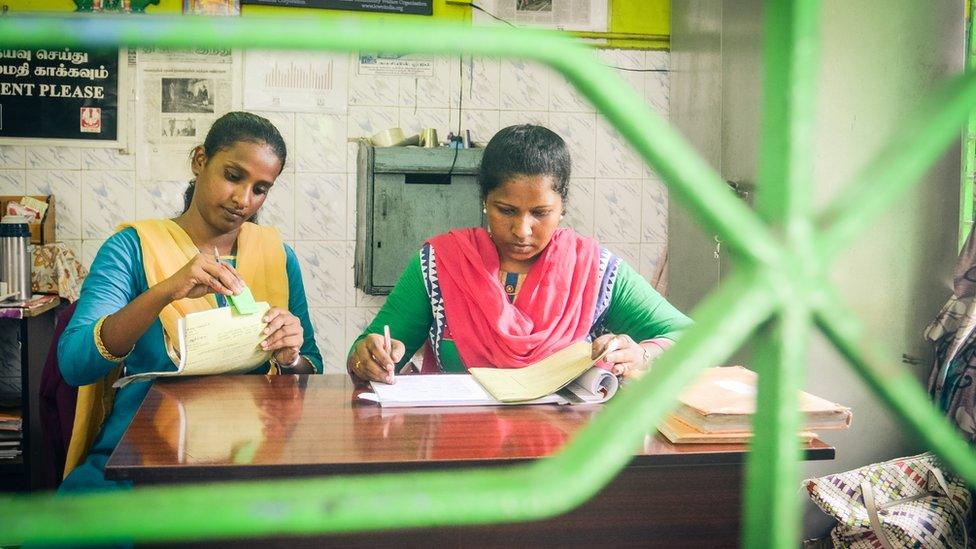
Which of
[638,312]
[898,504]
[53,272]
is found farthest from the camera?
[53,272]

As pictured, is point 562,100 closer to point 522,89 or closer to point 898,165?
point 522,89

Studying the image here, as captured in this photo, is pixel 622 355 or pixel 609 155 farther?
pixel 609 155

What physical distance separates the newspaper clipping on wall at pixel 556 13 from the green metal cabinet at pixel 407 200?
821 mm

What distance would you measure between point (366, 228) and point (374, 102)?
25.2 inches

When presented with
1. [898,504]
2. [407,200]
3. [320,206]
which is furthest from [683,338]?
[320,206]

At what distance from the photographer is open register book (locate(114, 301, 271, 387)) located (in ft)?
5.60

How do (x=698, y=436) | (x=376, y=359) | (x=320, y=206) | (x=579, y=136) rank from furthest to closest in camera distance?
(x=579, y=136) → (x=320, y=206) → (x=376, y=359) → (x=698, y=436)

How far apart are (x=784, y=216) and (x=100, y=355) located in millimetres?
1793

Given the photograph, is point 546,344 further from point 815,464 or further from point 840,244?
point 840,244

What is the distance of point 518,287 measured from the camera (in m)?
2.20

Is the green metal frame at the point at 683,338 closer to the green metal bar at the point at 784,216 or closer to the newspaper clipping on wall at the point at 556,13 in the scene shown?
the green metal bar at the point at 784,216

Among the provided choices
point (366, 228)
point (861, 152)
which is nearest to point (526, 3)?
point (366, 228)

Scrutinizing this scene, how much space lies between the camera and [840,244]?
386mm

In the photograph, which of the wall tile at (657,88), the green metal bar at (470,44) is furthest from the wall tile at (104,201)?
the green metal bar at (470,44)
